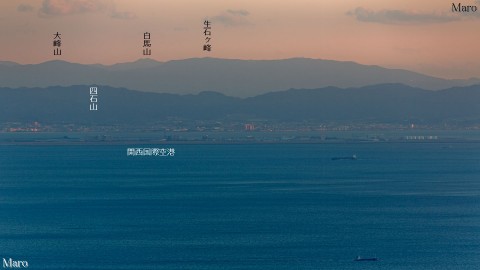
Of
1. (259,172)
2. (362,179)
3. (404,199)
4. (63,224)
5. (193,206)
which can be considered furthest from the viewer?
(259,172)

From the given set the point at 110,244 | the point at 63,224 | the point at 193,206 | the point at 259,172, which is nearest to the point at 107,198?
the point at 193,206

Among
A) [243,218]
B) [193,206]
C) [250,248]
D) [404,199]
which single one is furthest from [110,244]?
[404,199]

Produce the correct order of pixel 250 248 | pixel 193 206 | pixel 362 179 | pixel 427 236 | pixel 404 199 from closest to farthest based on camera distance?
1. pixel 250 248
2. pixel 427 236
3. pixel 193 206
4. pixel 404 199
5. pixel 362 179

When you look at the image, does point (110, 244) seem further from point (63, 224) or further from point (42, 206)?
point (42, 206)

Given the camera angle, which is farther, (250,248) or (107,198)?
(107,198)

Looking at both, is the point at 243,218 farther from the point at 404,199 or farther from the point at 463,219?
the point at 404,199

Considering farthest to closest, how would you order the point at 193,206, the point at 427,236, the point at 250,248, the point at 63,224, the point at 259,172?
the point at 259,172 < the point at 193,206 < the point at 63,224 < the point at 427,236 < the point at 250,248
